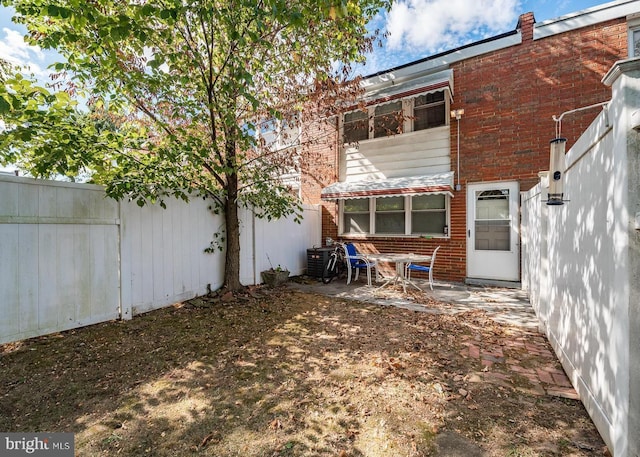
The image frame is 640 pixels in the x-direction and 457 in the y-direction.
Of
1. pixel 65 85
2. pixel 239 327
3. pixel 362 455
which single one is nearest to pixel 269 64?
pixel 65 85

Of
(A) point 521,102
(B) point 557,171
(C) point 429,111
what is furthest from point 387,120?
(B) point 557,171

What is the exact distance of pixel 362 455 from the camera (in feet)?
7.79

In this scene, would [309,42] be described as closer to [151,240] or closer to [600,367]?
[151,240]

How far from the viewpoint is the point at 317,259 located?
998 cm

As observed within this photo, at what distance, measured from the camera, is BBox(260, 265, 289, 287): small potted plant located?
8.87 m

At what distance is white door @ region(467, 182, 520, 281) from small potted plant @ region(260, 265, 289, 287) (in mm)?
5710

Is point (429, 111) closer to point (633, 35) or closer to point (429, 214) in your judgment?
point (429, 214)

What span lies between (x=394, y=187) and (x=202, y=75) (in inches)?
238

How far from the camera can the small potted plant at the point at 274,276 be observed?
29.1ft

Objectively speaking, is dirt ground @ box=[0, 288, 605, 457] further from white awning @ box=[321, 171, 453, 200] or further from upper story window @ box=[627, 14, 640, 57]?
upper story window @ box=[627, 14, 640, 57]

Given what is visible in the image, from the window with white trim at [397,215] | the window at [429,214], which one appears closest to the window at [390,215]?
the window with white trim at [397,215]

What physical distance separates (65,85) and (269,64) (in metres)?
4.20

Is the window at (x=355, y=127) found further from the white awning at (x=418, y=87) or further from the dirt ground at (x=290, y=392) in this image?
the dirt ground at (x=290, y=392)

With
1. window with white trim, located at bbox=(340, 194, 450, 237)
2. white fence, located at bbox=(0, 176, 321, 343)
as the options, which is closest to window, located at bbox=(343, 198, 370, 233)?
window with white trim, located at bbox=(340, 194, 450, 237)
